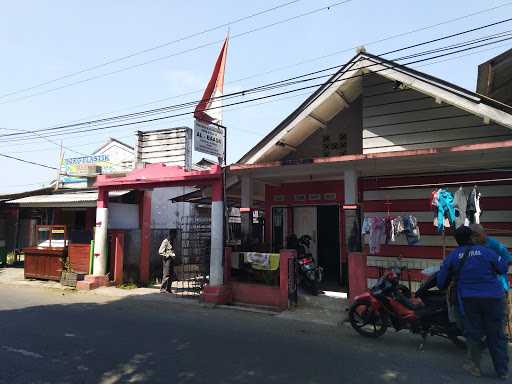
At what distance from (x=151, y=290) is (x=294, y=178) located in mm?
5497

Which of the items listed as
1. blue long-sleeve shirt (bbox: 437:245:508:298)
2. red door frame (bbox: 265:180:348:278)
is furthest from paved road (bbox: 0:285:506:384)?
red door frame (bbox: 265:180:348:278)

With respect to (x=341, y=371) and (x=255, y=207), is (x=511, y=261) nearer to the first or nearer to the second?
(x=341, y=371)

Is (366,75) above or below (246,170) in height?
above

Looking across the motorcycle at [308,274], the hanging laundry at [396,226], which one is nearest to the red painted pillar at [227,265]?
the motorcycle at [308,274]

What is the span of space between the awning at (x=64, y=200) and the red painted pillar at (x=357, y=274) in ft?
29.4

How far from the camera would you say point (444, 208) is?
768 cm

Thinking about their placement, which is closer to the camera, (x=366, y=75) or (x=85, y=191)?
(x=366, y=75)

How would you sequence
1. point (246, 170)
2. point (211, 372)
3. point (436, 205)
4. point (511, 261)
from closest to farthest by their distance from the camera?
point (211, 372) → point (511, 261) → point (436, 205) → point (246, 170)

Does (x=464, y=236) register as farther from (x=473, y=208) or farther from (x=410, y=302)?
(x=473, y=208)

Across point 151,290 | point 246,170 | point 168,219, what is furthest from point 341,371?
point 168,219

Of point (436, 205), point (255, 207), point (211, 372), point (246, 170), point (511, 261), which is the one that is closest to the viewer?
point (211, 372)

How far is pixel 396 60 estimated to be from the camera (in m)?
8.44

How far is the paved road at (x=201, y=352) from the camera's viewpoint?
4.79 meters

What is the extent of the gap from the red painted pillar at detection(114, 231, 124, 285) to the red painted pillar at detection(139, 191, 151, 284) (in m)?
0.74
